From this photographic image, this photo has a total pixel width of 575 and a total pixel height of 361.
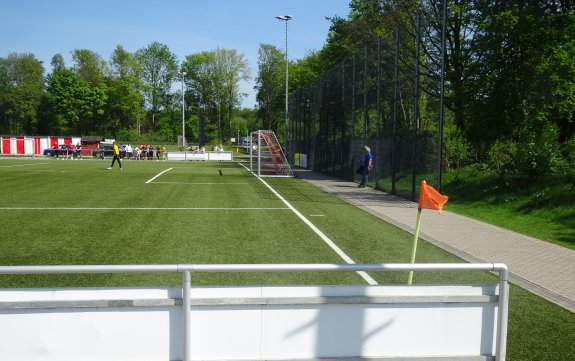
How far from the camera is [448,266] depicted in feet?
12.8

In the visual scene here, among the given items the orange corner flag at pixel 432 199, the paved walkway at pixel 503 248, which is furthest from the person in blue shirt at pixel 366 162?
the orange corner flag at pixel 432 199

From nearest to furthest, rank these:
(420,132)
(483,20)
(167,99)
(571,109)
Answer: (420,132) < (571,109) < (483,20) < (167,99)

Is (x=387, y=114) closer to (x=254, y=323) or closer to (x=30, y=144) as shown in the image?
(x=254, y=323)

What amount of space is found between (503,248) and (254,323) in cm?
806

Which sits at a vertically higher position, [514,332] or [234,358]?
[234,358]

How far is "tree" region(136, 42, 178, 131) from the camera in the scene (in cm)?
10306

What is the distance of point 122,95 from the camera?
95.2 m

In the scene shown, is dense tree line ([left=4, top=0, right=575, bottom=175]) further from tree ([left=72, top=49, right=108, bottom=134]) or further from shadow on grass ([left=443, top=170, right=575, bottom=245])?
tree ([left=72, top=49, right=108, bottom=134])

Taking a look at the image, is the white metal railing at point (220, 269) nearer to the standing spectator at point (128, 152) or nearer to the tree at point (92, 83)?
the standing spectator at point (128, 152)

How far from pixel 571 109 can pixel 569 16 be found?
11.4 feet

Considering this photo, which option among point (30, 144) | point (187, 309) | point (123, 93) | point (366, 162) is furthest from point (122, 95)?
point (187, 309)

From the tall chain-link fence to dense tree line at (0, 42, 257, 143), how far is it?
6154 centimetres

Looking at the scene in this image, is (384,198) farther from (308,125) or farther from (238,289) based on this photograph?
(308,125)

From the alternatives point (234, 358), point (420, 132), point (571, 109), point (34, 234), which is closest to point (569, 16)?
point (571, 109)
